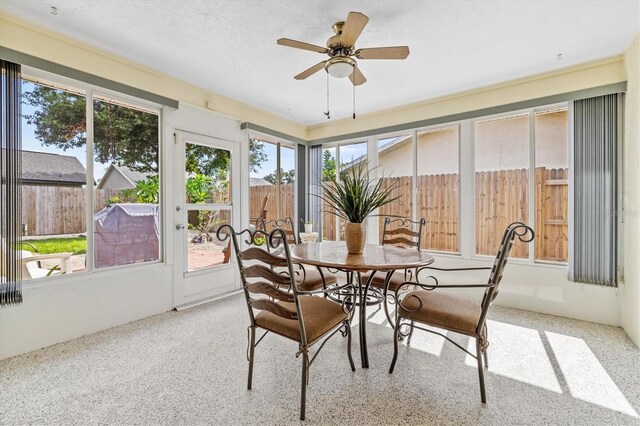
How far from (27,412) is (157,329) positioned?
3.51 feet

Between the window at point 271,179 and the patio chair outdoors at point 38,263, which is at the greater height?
the window at point 271,179

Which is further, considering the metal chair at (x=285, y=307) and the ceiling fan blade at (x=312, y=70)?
the ceiling fan blade at (x=312, y=70)

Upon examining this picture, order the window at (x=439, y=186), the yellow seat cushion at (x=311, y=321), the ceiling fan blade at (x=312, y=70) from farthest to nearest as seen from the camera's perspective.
Result: 1. the window at (x=439, y=186)
2. the ceiling fan blade at (x=312, y=70)
3. the yellow seat cushion at (x=311, y=321)

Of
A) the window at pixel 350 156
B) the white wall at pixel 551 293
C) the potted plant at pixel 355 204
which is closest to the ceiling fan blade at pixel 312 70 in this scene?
the potted plant at pixel 355 204

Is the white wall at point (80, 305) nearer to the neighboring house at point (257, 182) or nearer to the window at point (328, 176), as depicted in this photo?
the neighboring house at point (257, 182)

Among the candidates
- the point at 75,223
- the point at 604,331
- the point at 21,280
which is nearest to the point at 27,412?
the point at 21,280

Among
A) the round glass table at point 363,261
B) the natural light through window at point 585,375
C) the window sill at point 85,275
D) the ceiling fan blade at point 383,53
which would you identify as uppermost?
the ceiling fan blade at point 383,53

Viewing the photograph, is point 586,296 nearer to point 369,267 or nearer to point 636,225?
point 636,225

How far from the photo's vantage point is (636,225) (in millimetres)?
2414

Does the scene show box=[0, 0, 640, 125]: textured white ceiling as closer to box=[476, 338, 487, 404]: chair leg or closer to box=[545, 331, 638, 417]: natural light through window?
box=[476, 338, 487, 404]: chair leg

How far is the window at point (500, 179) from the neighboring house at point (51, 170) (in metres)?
4.14

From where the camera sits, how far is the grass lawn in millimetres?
2342

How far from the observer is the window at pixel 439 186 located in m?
3.72

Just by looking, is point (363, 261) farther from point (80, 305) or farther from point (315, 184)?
point (315, 184)
